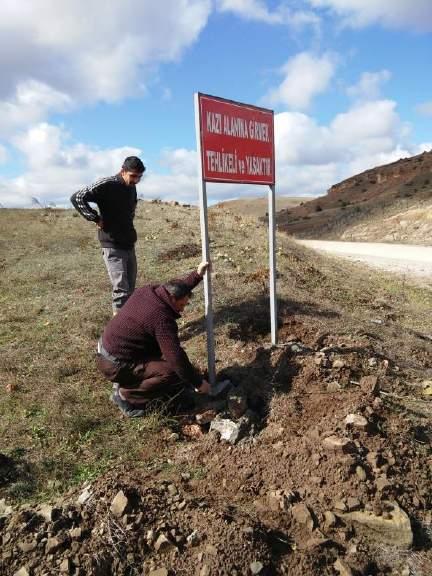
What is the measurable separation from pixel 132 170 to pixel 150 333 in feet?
5.94

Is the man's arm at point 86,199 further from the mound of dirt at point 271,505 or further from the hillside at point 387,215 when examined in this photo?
the hillside at point 387,215

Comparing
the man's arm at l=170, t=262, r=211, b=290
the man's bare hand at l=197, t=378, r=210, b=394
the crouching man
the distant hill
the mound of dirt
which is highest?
the man's arm at l=170, t=262, r=211, b=290

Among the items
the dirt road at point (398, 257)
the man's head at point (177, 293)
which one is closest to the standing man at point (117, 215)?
the man's head at point (177, 293)

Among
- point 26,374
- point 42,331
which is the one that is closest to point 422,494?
point 26,374

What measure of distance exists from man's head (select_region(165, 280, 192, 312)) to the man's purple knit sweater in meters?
0.03

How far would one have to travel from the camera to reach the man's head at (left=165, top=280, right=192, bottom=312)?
3713mm

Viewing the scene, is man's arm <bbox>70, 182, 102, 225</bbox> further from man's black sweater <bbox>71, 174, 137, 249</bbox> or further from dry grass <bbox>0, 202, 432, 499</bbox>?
dry grass <bbox>0, 202, 432, 499</bbox>

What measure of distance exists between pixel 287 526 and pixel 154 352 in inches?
64.1

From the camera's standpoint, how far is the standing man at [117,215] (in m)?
4.82

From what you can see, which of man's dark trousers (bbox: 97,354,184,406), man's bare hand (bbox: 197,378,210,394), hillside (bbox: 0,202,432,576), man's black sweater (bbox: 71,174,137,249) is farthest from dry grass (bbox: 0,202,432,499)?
man's black sweater (bbox: 71,174,137,249)

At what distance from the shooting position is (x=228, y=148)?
4219 millimetres

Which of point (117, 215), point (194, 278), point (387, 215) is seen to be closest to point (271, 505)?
point (194, 278)

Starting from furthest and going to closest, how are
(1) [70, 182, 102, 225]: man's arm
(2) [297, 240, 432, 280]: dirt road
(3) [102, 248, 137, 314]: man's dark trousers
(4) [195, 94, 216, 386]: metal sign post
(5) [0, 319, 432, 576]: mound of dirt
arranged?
(2) [297, 240, 432, 280]: dirt road < (3) [102, 248, 137, 314]: man's dark trousers < (1) [70, 182, 102, 225]: man's arm < (4) [195, 94, 216, 386]: metal sign post < (5) [0, 319, 432, 576]: mound of dirt

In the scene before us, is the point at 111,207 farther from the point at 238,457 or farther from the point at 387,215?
the point at 387,215
